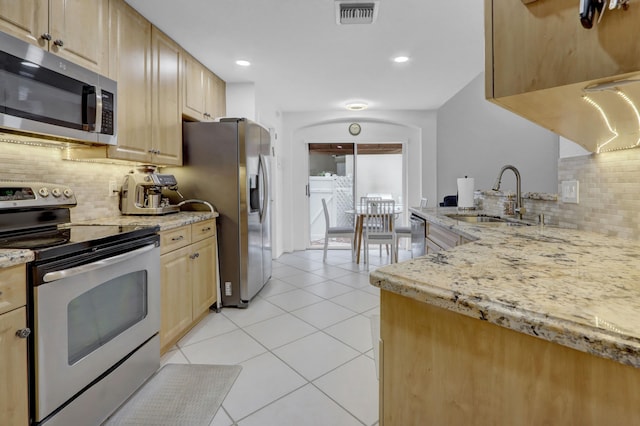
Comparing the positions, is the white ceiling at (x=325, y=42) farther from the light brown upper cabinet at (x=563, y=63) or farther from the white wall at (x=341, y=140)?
the light brown upper cabinet at (x=563, y=63)

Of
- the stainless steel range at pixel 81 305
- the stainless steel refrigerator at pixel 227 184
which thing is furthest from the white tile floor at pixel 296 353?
the stainless steel range at pixel 81 305

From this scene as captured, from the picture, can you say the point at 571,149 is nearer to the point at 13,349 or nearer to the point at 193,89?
the point at 13,349

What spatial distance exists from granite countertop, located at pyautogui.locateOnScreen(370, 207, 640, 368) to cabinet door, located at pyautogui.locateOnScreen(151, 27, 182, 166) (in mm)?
2298

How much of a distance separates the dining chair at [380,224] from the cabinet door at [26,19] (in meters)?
3.48

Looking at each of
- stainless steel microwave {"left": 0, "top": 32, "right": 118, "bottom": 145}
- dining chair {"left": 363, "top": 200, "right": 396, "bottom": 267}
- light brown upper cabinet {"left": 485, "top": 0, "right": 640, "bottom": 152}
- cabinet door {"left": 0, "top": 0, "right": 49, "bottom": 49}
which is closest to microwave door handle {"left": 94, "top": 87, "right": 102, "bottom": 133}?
stainless steel microwave {"left": 0, "top": 32, "right": 118, "bottom": 145}

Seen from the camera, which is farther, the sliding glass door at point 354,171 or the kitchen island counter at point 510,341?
the sliding glass door at point 354,171

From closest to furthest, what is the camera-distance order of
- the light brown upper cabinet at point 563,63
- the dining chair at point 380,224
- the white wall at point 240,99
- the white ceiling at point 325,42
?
the light brown upper cabinet at point 563,63
the white ceiling at point 325,42
the white wall at point 240,99
the dining chair at point 380,224

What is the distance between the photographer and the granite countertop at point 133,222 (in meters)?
1.04

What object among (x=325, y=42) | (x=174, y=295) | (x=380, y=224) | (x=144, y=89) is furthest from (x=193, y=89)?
(x=380, y=224)

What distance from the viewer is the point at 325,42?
106 inches

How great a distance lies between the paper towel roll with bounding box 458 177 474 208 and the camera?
107 inches

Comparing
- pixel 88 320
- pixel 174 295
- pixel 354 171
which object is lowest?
pixel 174 295

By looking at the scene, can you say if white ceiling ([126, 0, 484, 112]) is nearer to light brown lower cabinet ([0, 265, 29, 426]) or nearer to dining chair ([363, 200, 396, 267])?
dining chair ([363, 200, 396, 267])

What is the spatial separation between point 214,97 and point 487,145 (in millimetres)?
3073
